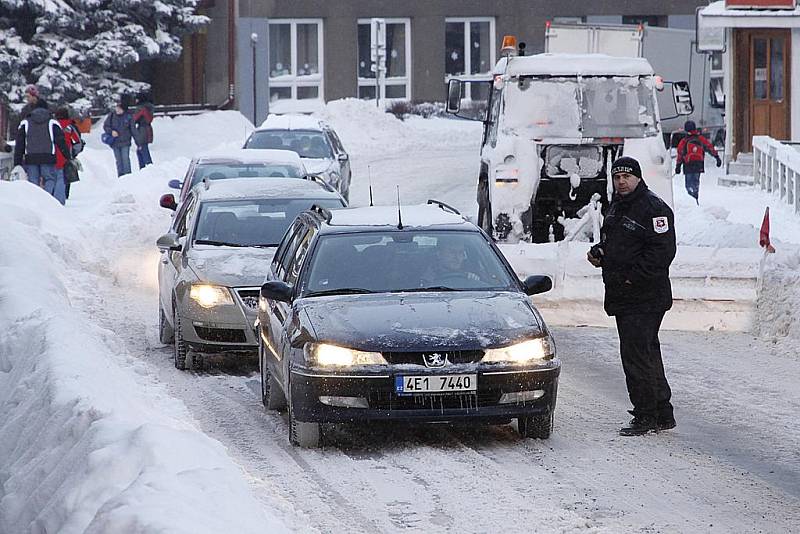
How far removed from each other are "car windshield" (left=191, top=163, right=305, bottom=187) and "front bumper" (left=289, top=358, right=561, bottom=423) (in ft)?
29.8

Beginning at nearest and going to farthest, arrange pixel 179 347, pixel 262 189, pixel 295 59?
1. pixel 179 347
2. pixel 262 189
3. pixel 295 59

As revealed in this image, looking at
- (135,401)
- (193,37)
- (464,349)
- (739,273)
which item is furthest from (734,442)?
(193,37)

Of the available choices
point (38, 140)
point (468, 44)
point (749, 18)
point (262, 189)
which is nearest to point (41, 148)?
point (38, 140)

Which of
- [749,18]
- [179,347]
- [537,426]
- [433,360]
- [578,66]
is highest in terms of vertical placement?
[749,18]

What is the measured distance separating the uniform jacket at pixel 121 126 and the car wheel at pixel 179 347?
17988mm

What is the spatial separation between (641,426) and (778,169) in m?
16.5

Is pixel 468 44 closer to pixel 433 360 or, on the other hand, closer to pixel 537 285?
pixel 537 285

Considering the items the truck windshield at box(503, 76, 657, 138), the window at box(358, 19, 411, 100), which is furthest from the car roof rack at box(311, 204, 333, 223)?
the window at box(358, 19, 411, 100)

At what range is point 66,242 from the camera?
61.9 feet

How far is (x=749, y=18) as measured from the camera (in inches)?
1172

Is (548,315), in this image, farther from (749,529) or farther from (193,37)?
(193,37)

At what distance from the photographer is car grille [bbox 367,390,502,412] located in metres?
8.77

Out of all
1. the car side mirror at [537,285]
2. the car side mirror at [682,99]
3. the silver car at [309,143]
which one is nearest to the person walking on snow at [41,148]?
the silver car at [309,143]

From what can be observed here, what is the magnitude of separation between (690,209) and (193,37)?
27619mm
